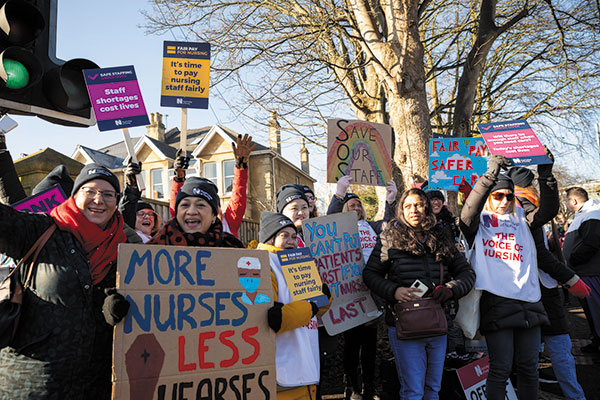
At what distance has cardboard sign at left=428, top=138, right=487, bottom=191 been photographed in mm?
5441

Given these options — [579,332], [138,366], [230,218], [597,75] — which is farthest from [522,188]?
[597,75]

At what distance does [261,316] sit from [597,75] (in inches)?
440

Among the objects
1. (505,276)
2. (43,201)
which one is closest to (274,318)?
(43,201)

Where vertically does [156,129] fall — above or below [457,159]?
above

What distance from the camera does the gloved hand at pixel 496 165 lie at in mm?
3668

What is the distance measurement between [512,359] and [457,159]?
2686 millimetres

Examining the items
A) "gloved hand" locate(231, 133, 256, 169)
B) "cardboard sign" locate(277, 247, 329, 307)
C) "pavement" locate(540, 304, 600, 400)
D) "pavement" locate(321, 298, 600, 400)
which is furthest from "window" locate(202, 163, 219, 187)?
"cardboard sign" locate(277, 247, 329, 307)

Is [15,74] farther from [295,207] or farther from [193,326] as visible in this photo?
[295,207]

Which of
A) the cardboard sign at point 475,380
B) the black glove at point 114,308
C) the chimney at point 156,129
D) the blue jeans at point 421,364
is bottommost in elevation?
the cardboard sign at point 475,380

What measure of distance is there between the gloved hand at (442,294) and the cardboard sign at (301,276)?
3.14ft

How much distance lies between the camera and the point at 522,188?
4.34 m

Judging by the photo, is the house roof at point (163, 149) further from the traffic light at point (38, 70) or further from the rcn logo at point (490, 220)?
the rcn logo at point (490, 220)

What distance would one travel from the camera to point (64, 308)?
226 cm

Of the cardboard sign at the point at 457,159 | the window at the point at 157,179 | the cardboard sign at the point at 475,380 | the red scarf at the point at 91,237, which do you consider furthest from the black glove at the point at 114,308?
the window at the point at 157,179
